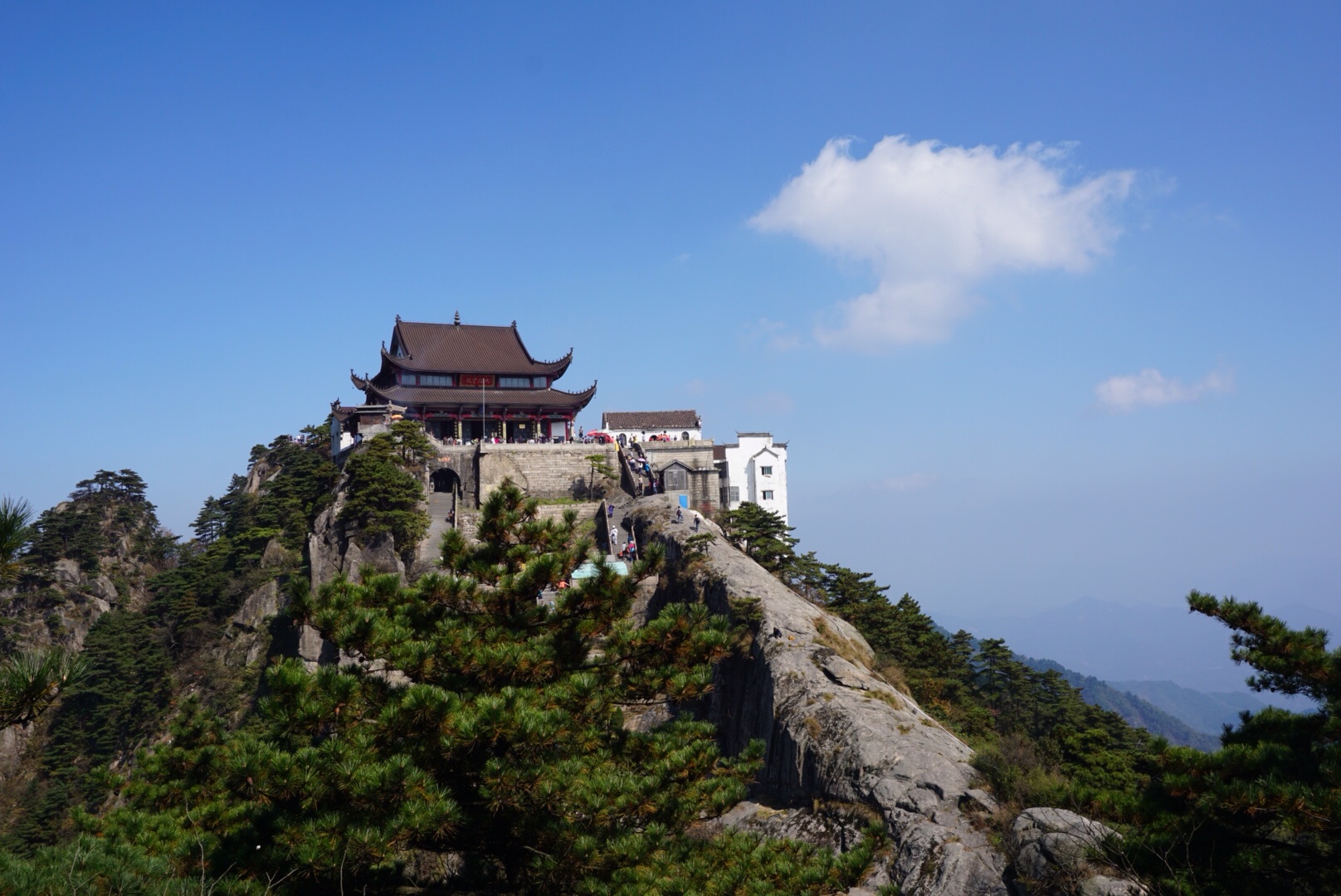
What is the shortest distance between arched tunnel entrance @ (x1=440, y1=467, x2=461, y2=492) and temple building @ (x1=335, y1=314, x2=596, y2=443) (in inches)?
80.8

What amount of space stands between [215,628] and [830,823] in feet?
106

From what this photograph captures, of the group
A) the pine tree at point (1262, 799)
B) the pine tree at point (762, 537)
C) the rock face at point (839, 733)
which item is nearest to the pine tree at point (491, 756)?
the pine tree at point (1262, 799)

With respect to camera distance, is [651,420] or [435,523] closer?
[435,523]

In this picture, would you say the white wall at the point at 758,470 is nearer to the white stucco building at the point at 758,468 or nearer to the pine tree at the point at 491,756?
the white stucco building at the point at 758,468

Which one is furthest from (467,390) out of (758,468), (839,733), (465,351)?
(839,733)

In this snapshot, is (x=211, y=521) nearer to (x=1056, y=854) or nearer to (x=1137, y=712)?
(x=1056, y=854)

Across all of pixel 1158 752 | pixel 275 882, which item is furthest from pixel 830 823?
pixel 275 882

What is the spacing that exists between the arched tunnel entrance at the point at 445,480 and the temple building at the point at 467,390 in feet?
6.73

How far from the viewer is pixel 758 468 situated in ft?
159

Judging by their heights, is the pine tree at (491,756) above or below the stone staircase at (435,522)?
below

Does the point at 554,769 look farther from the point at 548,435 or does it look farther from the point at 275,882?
the point at 548,435

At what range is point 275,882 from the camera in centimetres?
957

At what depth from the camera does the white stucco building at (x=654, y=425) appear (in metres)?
52.8

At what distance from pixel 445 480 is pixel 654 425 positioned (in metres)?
15.9
